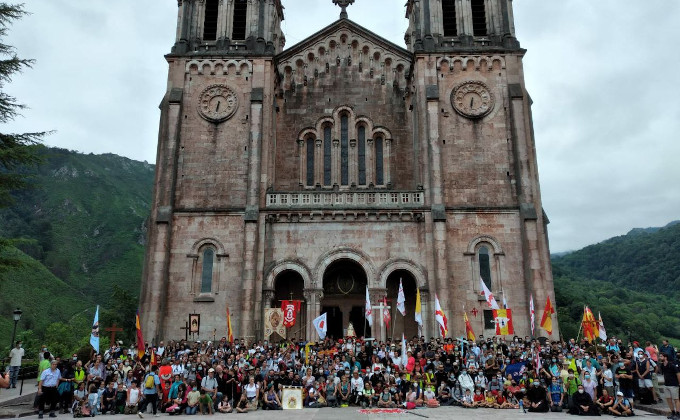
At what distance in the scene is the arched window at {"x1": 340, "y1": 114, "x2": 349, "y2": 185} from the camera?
108 feet

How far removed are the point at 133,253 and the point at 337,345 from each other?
78518 mm

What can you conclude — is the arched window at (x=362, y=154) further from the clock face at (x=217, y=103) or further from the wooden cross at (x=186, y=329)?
the wooden cross at (x=186, y=329)

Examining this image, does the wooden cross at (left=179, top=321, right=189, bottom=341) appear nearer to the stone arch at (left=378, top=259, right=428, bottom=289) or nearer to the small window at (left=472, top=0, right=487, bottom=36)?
the stone arch at (left=378, top=259, right=428, bottom=289)

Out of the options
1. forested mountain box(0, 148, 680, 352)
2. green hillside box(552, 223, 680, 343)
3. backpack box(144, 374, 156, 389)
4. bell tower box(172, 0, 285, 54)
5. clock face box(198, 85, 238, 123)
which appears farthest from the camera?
green hillside box(552, 223, 680, 343)

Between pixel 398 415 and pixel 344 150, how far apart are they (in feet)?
64.9

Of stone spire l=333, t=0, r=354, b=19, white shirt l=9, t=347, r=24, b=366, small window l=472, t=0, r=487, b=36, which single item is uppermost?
stone spire l=333, t=0, r=354, b=19

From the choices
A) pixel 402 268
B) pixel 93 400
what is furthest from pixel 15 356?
pixel 402 268

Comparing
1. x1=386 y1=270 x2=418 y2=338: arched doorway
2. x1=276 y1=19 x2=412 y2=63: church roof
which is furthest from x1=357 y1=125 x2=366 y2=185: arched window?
x1=386 y1=270 x2=418 y2=338: arched doorway

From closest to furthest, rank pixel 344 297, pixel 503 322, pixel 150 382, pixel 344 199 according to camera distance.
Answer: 1. pixel 150 382
2. pixel 503 322
3. pixel 344 199
4. pixel 344 297

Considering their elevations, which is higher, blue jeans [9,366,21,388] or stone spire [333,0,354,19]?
stone spire [333,0,354,19]

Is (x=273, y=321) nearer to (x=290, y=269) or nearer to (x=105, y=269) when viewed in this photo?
(x=290, y=269)

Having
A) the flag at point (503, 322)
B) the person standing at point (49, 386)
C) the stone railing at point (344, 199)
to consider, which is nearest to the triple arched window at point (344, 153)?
the stone railing at point (344, 199)

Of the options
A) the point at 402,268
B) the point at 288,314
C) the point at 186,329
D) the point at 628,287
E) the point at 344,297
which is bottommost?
the point at 186,329

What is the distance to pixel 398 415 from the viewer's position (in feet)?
52.9
